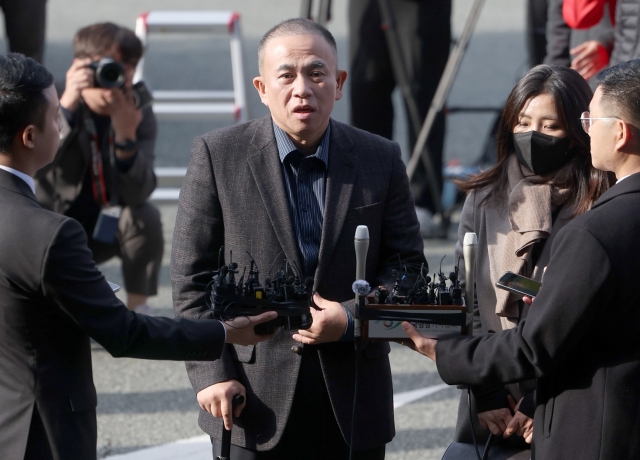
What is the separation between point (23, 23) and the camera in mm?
6027

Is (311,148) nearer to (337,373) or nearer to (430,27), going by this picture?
(337,373)

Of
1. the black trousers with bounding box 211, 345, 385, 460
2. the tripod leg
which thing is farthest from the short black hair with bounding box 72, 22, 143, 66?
the black trousers with bounding box 211, 345, 385, 460

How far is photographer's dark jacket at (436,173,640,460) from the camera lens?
2.14 meters

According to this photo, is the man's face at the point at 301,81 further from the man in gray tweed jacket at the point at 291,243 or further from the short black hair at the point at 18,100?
the short black hair at the point at 18,100

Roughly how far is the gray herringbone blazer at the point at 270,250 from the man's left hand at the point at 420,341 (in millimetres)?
259

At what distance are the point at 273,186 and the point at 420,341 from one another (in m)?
0.62

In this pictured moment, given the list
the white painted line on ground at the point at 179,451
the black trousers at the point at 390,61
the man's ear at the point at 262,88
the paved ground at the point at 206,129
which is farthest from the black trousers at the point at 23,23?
the man's ear at the point at 262,88

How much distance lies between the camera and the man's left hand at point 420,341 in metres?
2.37

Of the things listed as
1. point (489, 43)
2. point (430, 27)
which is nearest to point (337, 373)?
point (430, 27)

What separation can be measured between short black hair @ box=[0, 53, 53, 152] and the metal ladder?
186 inches

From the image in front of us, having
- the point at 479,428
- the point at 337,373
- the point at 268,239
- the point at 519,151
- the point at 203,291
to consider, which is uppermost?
the point at 519,151

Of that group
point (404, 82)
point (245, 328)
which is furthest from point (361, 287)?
point (404, 82)

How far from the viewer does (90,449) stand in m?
2.39

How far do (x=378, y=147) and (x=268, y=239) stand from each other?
0.44 meters
